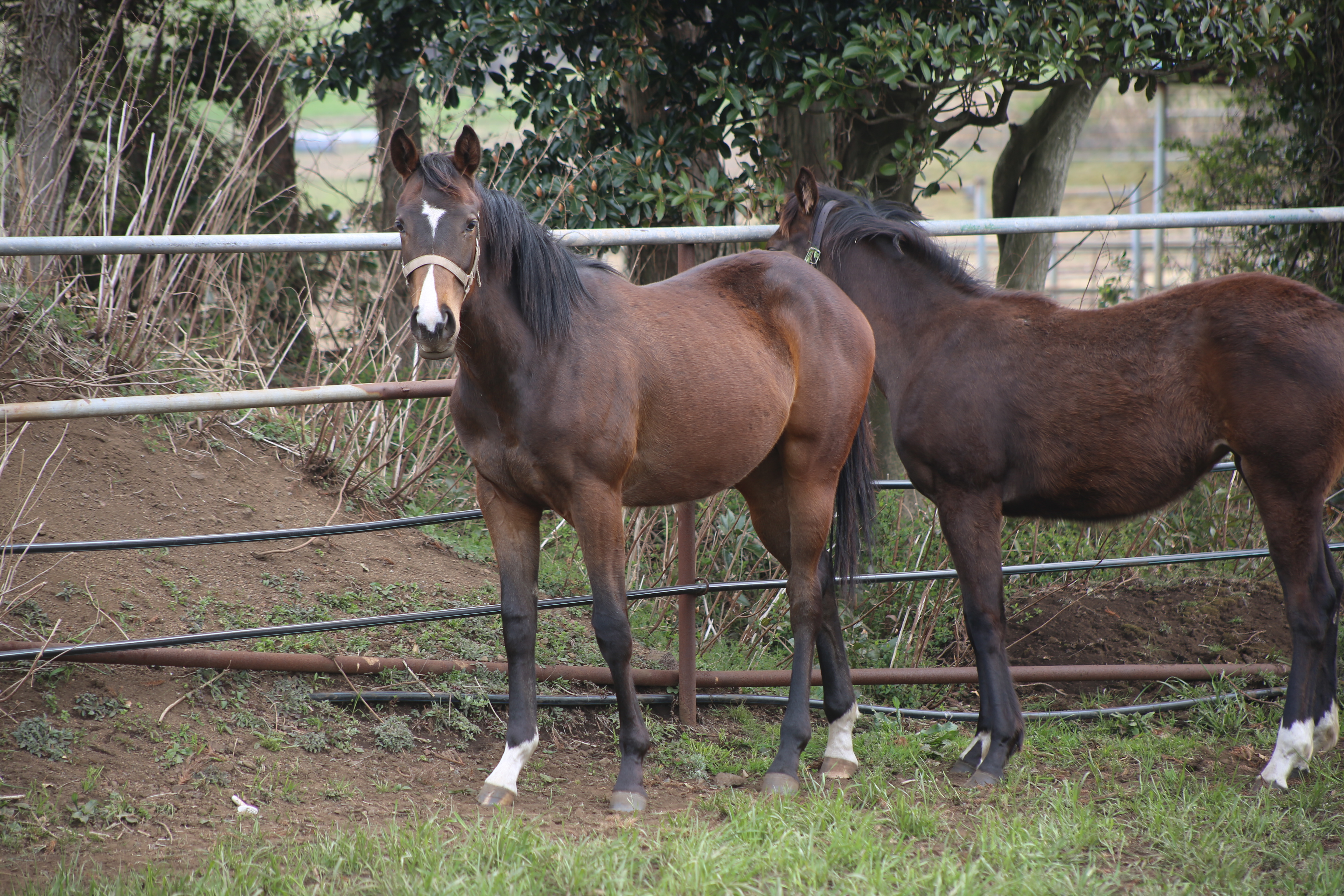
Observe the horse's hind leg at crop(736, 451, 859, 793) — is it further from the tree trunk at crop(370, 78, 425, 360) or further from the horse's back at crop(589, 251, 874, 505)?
the tree trunk at crop(370, 78, 425, 360)

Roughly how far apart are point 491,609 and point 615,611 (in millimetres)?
799

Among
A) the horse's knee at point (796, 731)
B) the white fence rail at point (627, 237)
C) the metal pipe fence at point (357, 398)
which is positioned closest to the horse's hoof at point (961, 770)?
the horse's knee at point (796, 731)

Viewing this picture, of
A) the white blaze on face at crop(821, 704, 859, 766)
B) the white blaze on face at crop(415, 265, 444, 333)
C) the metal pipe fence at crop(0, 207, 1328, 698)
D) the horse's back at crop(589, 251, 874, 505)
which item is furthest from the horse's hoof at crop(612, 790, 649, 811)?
the white blaze on face at crop(415, 265, 444, 333)

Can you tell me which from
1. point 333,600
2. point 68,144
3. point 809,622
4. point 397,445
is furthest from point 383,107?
point 809,622

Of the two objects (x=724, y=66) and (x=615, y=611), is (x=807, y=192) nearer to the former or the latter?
(x=724, y=66)

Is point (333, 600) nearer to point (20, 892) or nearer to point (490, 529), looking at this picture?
point (490, 529)

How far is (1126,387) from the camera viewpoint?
359 centimetres

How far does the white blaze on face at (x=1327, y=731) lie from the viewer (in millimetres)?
3568

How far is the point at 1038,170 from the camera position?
672cm

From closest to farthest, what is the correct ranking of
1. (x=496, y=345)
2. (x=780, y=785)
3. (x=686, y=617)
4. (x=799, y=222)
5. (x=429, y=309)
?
(x=429, y=309), (x=496, y=345), (x=780, y=785), (x=686, y=617), (x=799, y=222)

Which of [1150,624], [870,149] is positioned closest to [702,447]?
[1150,624]

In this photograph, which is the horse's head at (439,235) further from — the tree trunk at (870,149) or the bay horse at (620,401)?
the tree trunk at (870,149)

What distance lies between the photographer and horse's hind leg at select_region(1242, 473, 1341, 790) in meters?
3.46

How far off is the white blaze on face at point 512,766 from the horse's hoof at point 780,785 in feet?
2.59
